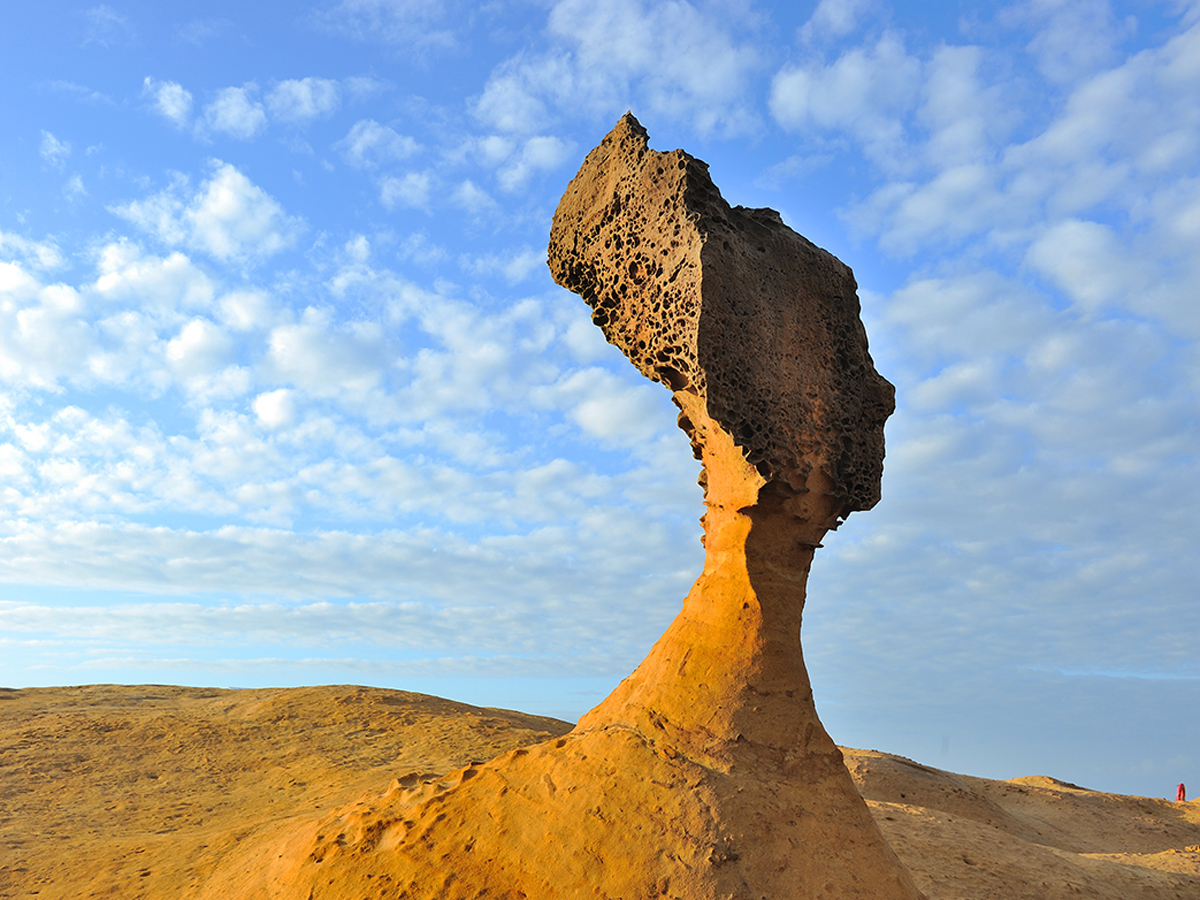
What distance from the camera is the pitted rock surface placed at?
5793 millimetres

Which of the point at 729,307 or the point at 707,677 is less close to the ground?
the point at 729,307

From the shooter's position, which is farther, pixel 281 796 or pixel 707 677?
pixel 281 796

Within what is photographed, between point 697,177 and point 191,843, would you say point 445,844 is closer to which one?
point 191,843

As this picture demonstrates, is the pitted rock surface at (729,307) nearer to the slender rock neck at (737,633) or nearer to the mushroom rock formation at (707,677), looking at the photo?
the mushroom rock formation at (707,677)

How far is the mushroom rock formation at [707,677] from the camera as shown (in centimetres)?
525

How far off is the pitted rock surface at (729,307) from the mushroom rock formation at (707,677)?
2 cm

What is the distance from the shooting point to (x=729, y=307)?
5.86 metres

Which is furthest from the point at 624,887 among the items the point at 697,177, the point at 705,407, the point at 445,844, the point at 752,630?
the point at 697,177

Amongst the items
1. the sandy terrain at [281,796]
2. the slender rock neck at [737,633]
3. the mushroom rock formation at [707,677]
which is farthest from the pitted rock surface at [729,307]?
the sandy terrain at [281,796]

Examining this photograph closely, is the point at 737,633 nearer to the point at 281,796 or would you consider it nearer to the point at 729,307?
the point at 729,307

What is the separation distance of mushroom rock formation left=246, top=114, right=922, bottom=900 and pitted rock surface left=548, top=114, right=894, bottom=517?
0.05 feet

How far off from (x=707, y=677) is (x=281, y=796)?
237 inches

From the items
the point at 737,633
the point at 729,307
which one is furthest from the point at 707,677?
the point at 729,307

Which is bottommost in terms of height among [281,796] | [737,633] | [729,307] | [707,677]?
[281,796]
